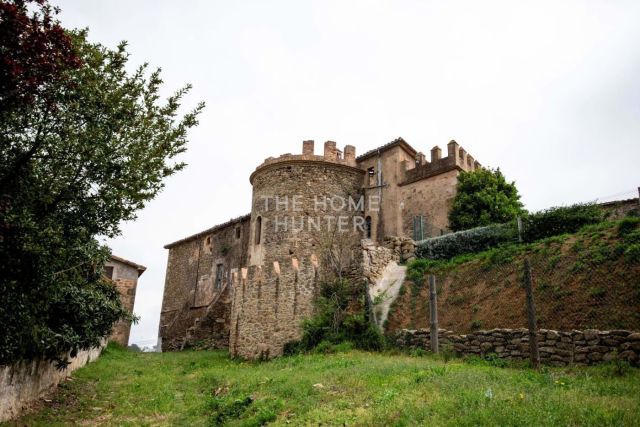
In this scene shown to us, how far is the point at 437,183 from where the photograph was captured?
73.6 ft

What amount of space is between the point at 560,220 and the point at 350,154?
39.9 ft

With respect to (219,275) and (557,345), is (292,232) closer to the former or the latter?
(219,275)

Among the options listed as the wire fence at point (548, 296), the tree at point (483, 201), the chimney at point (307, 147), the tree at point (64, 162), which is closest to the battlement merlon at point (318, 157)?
the chimney at point (307, 147)

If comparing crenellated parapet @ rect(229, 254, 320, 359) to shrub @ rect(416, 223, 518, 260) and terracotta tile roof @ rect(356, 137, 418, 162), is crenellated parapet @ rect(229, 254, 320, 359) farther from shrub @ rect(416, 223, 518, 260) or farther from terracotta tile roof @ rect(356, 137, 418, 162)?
terracotta tile roof @ rect(356, 137, 418, 162)

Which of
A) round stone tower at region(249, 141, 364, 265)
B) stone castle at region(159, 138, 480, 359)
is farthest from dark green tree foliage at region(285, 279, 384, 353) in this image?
round stone tower at region(249, 141, 364, 265)

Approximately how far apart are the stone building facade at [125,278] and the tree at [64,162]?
2078cm

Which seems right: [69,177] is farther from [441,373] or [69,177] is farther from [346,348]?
[346,348]

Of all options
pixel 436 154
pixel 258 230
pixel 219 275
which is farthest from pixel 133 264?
pixel 436 154

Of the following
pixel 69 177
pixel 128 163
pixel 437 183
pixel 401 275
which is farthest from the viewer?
pixel 437 183

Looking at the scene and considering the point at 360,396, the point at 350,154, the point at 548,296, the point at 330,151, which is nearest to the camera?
the point at 360,396

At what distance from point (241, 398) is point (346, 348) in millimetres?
4948

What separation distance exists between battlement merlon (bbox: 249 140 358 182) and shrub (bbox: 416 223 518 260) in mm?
7544

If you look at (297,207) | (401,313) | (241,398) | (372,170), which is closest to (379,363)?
(241,398)

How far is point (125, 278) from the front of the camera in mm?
30781
